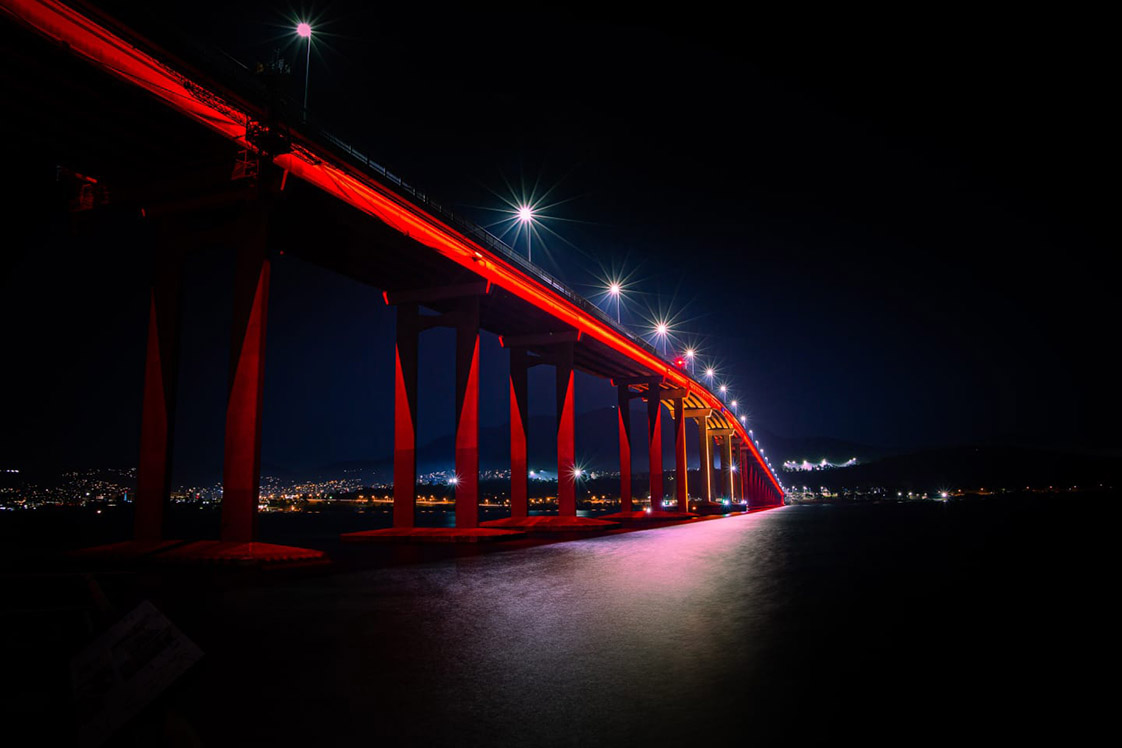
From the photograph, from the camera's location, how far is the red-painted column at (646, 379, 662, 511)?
67562 mm

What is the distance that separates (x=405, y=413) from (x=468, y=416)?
343 centimetres

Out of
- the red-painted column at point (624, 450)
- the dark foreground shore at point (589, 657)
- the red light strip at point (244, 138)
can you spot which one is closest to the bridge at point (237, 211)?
the red light strip at point (244, 138)

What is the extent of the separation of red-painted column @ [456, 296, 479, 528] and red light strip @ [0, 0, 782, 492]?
8.48 feet

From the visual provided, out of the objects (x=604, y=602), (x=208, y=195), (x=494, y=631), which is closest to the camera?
(x=494, y=631)

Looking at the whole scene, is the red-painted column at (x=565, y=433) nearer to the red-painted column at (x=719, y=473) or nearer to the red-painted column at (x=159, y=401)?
the red-painted column at (x=159, y=401)

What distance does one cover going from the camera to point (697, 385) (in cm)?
7744

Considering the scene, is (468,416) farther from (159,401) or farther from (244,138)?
(244,138)

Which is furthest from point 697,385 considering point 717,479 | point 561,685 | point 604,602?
point 561,685

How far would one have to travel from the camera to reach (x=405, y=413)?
3297 centimetres

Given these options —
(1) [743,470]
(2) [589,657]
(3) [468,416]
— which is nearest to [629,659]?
(2) [589,657]

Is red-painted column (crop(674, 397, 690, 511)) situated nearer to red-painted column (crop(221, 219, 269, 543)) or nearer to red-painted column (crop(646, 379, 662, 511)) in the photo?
red-painted column (crop(646, 379, 662, 511))

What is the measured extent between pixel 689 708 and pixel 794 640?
3.46m

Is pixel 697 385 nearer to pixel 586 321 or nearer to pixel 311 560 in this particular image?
pixel 586 321

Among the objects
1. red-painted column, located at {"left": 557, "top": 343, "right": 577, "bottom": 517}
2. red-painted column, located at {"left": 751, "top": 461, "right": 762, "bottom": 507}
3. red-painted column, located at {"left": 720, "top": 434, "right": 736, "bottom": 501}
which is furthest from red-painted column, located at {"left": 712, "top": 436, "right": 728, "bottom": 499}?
red-painted column, located at {"left": 557, "top": 343, "right": 577, "bottom": 517}
